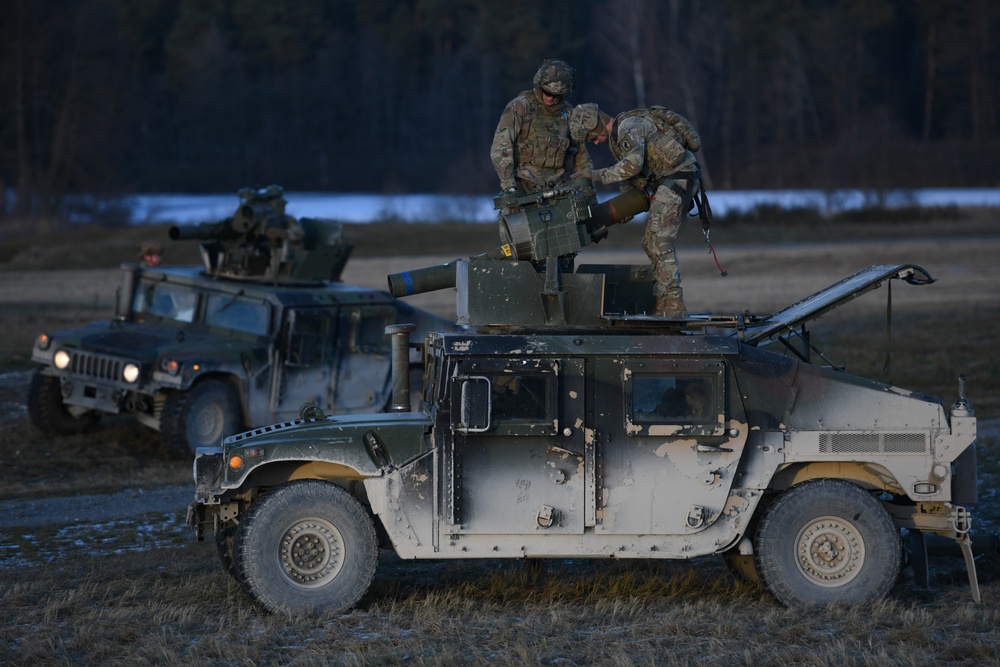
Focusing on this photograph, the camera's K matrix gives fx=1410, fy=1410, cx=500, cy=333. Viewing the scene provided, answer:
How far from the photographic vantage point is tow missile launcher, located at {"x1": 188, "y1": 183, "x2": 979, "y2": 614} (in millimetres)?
7762

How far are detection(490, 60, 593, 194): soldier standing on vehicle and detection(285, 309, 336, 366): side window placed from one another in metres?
5.19

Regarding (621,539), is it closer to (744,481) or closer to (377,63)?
(744,481)

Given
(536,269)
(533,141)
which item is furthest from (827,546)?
(533,141)

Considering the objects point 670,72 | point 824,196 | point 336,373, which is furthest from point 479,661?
point 670,72

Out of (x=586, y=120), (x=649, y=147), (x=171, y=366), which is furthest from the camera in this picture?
(x=171, y=366)

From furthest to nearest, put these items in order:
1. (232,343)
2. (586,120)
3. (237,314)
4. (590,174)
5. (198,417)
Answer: (237,314) → (232,343) → (198,417) → (586,120) → (590,174)

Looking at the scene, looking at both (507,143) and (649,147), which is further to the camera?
(507,143)

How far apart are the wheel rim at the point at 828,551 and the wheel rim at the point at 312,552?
258cm

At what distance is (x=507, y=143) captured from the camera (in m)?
9.30

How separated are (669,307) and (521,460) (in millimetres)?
1475

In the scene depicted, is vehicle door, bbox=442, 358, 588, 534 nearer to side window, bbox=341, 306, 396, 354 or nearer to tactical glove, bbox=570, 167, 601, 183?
tactical glove, bbox=570, 167, 601, 183

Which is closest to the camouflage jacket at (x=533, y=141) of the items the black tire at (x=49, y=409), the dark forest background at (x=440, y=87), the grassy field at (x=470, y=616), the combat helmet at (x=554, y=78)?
the combat helmet at (x=554, y=78)

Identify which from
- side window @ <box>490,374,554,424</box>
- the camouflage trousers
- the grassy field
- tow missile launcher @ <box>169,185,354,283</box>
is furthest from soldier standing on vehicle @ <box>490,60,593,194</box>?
tow missile launcher @ <box>169,185,354,283</box>

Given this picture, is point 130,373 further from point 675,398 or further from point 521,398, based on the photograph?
point 675,398
